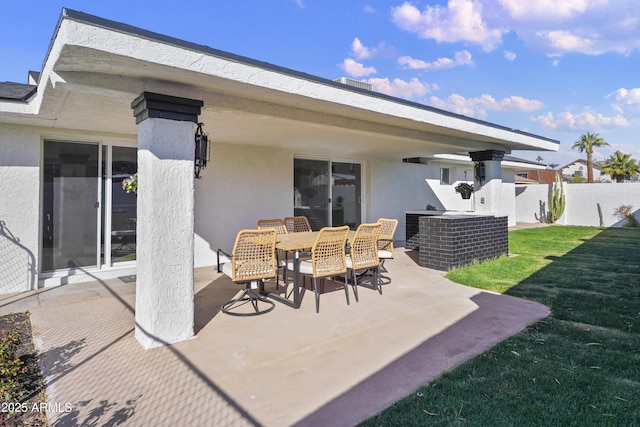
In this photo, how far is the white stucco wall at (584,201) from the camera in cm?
1522

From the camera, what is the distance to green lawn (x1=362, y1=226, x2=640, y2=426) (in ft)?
7.63

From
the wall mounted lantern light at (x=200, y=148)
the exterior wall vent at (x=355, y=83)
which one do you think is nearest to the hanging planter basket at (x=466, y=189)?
the exterior wall vent at (x=355, y=83)

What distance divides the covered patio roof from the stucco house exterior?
0.05 feet

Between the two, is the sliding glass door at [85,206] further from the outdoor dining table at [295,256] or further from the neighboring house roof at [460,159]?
the neighboring house roof at [460,159]

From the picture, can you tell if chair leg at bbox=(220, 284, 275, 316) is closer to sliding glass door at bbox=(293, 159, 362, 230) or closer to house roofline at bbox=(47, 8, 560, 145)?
house roofline at bbox=(47, 8, 560, 145)

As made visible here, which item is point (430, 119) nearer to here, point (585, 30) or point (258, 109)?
point (258, 109)

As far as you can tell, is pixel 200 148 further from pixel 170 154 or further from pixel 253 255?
pixel 253 255

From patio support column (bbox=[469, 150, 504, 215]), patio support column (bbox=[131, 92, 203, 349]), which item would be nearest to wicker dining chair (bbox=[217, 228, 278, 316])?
patio support column (bbox=[131, 92, 203, 349])

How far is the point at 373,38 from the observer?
1338 cm

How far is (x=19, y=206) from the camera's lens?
5.56m

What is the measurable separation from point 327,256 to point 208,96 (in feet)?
7.75

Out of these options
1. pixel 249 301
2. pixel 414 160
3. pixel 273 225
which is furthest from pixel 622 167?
pixel 249 301

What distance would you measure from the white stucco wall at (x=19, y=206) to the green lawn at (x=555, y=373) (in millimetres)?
5955

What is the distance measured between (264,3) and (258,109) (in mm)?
6310
